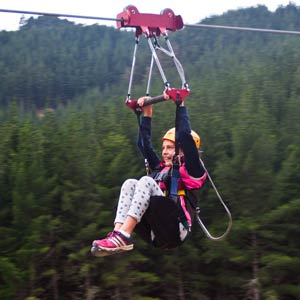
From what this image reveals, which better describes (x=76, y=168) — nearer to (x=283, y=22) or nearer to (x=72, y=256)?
(x=72, y=256)

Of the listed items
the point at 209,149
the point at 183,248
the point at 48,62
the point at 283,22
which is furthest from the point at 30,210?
the point at 283,22

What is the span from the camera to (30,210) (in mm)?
9336

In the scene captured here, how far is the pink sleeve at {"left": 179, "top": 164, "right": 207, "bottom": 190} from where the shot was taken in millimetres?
4633

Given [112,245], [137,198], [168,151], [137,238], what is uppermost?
[168,151]

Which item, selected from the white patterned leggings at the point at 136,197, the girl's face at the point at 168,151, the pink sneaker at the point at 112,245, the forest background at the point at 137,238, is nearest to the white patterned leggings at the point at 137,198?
the white patterned leggings at the point at 136,197

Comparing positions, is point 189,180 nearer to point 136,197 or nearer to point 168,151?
point 168,151

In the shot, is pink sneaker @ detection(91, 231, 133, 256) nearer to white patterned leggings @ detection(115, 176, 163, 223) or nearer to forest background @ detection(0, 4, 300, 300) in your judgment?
white patterned leggings @ detection(115, 176, 163, 223)

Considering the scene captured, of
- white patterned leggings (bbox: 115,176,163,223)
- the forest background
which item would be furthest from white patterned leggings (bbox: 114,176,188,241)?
the forest background

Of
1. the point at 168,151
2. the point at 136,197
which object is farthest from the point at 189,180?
the point at 136,197

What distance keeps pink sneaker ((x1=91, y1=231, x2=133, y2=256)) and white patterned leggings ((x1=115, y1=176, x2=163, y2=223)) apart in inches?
5.5

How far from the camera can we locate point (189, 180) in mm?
4641

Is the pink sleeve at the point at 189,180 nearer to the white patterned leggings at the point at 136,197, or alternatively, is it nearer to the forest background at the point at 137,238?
the white patterned leggings at the point at 136,197

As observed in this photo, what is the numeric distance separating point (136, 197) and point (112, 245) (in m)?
0.35

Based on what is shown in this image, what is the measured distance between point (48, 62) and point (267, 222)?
31435 mm
